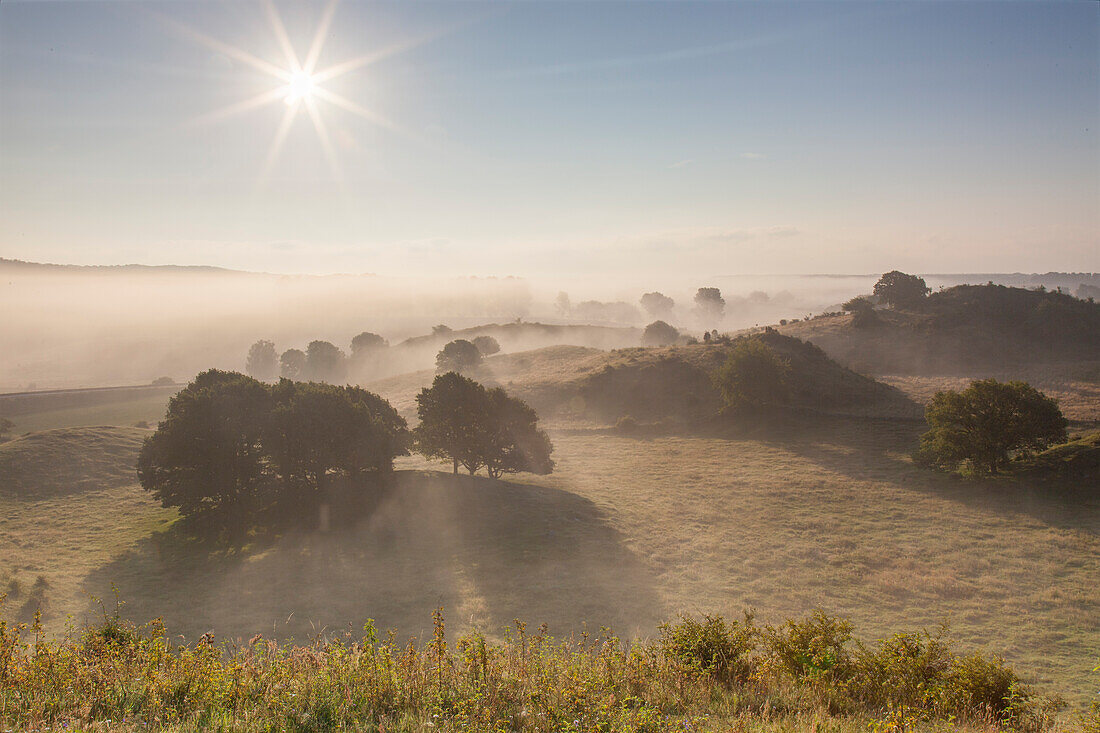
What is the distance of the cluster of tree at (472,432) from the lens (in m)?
40.1

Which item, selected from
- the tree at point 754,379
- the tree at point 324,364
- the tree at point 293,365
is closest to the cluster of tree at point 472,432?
the tree at point 754,379

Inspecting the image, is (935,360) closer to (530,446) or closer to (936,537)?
(936,537)

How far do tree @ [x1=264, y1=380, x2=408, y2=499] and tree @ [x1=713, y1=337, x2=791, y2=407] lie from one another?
3955 cm

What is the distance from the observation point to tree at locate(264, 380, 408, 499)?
3450 cm

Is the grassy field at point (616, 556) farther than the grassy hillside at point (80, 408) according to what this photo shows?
No

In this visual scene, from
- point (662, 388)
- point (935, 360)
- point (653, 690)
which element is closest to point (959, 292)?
point (935, 360)

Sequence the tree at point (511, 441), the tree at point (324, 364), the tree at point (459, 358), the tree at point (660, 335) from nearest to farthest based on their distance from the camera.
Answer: the tree at point (511, 441)
the tree at point (459, 358)
the tree at point (324, 364)
the tree at point (660, 335)

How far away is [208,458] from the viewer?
3309cm

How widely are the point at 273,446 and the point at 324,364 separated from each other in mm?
111805

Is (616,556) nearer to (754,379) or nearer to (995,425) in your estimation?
(995,425)

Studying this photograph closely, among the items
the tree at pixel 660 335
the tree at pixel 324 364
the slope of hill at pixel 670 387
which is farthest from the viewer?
the tree at pixel 660 335

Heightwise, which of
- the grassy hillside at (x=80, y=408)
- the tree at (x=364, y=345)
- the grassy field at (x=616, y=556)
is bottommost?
the grassy field at (x=616, y=556)

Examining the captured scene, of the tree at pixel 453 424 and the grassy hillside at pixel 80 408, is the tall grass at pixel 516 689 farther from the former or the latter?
the grassy hillside at pixel 80 408

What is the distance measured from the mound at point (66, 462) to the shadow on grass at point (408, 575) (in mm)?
15734
